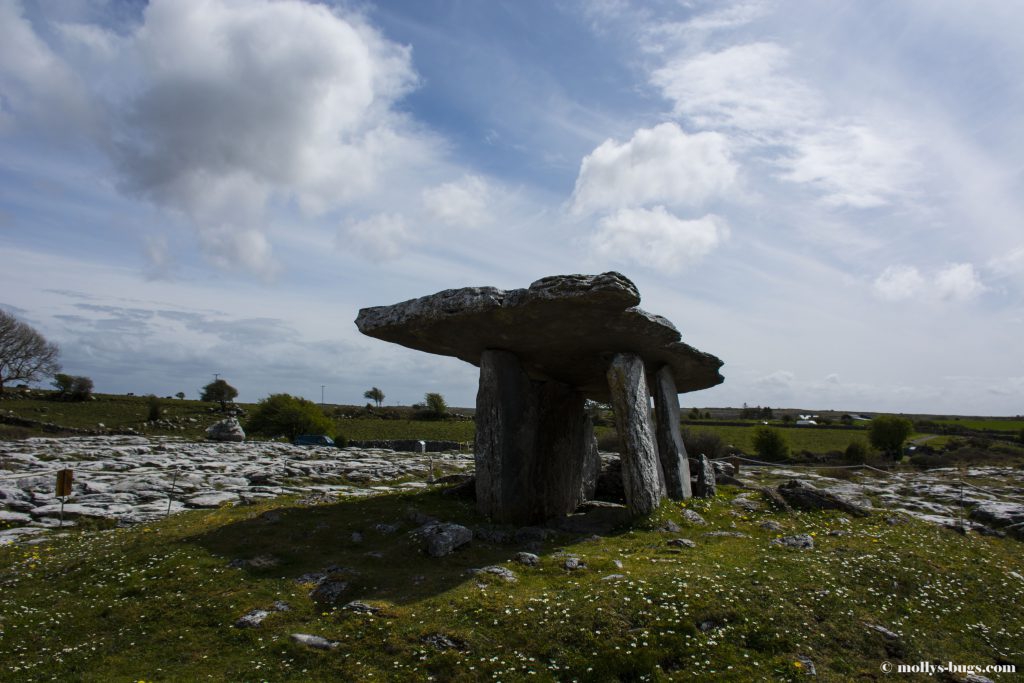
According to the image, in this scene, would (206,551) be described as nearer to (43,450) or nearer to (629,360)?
(629,360)

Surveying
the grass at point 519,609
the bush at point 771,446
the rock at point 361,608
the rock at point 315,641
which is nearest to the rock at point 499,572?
the grass at point 519,609

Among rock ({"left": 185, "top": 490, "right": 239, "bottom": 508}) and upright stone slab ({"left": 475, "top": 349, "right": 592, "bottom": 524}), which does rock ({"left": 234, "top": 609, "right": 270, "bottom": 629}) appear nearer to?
upright stone slab ({"left": 475, "top": 349, "right": 592, "bottom": 524})

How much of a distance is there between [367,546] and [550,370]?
6482 mm

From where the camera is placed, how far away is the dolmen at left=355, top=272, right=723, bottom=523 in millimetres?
12532

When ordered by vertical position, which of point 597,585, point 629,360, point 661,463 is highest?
point 629,360

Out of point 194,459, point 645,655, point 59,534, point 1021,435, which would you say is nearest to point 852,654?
point 645,655

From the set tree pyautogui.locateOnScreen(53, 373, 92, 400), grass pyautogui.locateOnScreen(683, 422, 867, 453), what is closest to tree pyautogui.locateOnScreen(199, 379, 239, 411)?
tree pyautogui.locateOnScreen(53, 373, 92, 400)

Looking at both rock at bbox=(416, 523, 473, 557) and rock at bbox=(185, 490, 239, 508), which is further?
rock at bbox=(185, 490, 239, 508)

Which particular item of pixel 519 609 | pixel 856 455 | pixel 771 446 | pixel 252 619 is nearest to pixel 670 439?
pixel 519 609

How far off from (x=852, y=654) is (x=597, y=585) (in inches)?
125

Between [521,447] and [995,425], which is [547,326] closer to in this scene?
[521,447]

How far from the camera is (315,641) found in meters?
7.76

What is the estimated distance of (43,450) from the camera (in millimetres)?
25312

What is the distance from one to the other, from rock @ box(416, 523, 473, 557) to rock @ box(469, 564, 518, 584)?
1.07 meters
